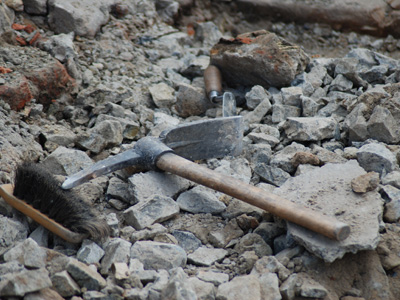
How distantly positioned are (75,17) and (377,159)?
312 cm

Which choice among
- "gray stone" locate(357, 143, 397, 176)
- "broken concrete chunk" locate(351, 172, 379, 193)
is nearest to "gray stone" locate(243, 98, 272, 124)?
"gray stone" locate(357, 143, 397, 176)

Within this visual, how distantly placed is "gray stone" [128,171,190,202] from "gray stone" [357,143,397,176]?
46.5 inches

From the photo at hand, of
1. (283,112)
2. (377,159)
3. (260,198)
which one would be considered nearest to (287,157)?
(377,159)

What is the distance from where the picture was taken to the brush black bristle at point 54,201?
2.24m

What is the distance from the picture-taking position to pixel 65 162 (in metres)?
2.93

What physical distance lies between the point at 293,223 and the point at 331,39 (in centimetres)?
428

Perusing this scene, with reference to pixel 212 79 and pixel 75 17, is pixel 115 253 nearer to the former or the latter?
pixel 212 79

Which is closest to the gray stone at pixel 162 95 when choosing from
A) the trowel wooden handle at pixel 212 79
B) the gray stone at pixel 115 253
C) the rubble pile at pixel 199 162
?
the rubble pile at pixel 199 162

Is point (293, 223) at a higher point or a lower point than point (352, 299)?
higher

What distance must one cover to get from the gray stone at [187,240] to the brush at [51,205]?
0.41 meters

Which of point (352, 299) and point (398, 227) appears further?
point (398, 227)

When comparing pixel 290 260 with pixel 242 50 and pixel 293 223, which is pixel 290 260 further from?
pixel 242 50

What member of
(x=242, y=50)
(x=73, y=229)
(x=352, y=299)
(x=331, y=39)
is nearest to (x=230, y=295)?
(x=352, y=299)

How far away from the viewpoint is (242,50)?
4.10 meters
